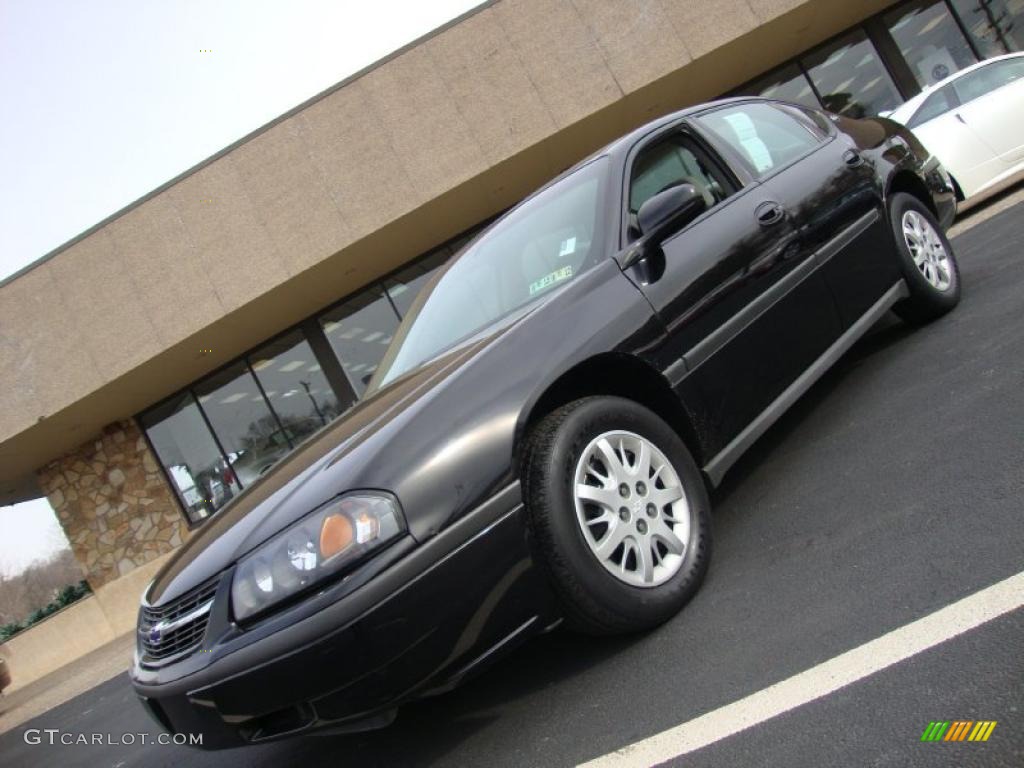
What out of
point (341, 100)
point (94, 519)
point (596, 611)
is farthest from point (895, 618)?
point (94, 519)

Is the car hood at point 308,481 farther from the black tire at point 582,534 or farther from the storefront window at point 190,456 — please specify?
the storefront window at point 190,456

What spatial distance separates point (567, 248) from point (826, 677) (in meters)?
1.80

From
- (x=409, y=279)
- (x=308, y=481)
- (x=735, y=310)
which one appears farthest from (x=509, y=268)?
(x=409, y=279)

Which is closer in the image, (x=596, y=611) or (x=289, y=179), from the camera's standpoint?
(x=596, y=611)

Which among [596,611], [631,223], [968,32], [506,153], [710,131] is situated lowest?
[596,611]

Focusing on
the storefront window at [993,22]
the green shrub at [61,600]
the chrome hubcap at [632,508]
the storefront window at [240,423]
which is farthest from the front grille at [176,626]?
the storefront window at [993,22]

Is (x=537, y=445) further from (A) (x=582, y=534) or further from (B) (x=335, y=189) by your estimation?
(B) (x=335, y=189)

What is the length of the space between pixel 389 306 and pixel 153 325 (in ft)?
11.8

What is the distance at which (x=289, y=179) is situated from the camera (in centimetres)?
1151

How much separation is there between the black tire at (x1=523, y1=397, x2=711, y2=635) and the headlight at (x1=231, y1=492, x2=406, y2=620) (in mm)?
429

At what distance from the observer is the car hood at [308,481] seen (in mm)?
2328

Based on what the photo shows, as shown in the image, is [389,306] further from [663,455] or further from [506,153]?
[663,455]

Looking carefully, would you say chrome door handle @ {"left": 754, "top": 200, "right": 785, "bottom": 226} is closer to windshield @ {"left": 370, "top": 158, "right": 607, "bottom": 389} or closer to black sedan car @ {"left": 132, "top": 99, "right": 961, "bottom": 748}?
black sedan car @ {"left": 132, "top": 99, "right": 961, "bottom": 748}

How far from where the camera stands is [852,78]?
1476 cm
